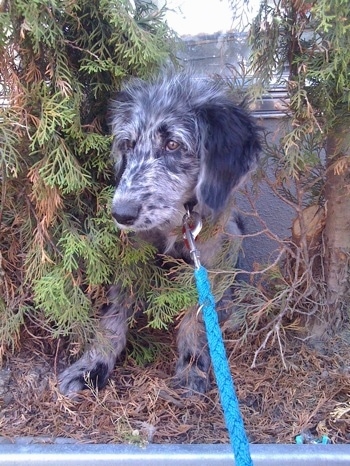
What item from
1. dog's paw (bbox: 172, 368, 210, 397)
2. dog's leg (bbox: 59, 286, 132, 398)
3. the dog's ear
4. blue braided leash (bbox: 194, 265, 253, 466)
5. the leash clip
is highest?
the dog's ear

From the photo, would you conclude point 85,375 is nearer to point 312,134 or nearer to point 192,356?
point 192,356

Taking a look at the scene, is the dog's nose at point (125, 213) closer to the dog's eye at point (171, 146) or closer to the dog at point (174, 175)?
the dog at point (174, 175)

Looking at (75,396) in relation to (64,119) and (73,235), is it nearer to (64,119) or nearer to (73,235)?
(73,235)

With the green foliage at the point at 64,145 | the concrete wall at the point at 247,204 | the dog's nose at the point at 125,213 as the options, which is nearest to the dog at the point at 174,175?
the dog's nose at the point at 125,213

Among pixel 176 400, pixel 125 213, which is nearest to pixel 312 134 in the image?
pixel 125 213

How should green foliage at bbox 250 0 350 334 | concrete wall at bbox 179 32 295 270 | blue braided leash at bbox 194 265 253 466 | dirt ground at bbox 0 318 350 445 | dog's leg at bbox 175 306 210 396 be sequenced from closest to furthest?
blue braided leash at bbox 194 265 253 466 → green foliage at bbox 250 0 350 334 → dirt ground at bbox 0 318 350 445 → dog's leg at bbox 175 306 210 396 → concrete wall at bbox 179 32 295 270

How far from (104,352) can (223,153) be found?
0.87 metres

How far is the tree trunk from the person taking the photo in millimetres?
2027

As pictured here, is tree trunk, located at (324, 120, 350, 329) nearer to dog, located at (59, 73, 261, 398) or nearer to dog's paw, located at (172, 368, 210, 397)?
dog, located at (59, 73, 261, 398)

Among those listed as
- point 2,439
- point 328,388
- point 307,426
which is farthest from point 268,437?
point 2,439

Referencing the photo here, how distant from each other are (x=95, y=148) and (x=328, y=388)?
3.93 ft

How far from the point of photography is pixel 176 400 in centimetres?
202

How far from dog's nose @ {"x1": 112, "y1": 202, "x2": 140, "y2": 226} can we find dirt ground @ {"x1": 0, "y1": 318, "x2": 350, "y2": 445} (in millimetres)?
613

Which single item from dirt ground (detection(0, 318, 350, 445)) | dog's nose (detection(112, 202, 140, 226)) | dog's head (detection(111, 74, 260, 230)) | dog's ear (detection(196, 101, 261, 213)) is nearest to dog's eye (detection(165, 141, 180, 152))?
dog's head (detection(111, 74, 260, 230))
